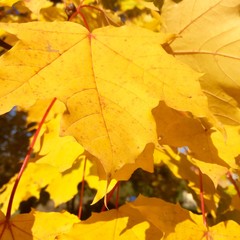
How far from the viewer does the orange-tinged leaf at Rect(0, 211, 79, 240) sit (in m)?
0.80

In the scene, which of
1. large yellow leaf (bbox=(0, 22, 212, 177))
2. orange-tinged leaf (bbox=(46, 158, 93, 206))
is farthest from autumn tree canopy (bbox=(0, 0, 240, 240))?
orange-tinged leaf (bbox=(46, 158, 93, 206))

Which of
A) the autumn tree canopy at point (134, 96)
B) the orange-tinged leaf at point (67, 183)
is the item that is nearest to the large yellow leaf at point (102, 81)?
the autumn tree canopy at point (134, 96)

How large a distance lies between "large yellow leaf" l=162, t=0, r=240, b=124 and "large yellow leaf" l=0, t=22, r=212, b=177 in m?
0.15

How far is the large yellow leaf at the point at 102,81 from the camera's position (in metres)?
0.59

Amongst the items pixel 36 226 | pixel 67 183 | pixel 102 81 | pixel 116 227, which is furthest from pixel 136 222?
pixel 67 183

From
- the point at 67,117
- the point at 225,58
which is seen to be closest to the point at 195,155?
the point at 225,58

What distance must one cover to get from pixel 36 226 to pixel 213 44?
0.49m

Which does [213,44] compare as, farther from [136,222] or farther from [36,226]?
[36,226]

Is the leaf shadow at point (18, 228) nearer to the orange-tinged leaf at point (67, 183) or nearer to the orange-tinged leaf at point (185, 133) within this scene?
the orange-tinged leaf at point (185, 133)

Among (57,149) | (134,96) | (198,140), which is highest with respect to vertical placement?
(134,96)

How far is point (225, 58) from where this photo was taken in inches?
31.5

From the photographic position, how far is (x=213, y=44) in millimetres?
804

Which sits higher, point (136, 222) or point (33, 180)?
point (136, 222)

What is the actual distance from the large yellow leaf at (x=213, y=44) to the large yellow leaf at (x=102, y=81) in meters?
0.15
